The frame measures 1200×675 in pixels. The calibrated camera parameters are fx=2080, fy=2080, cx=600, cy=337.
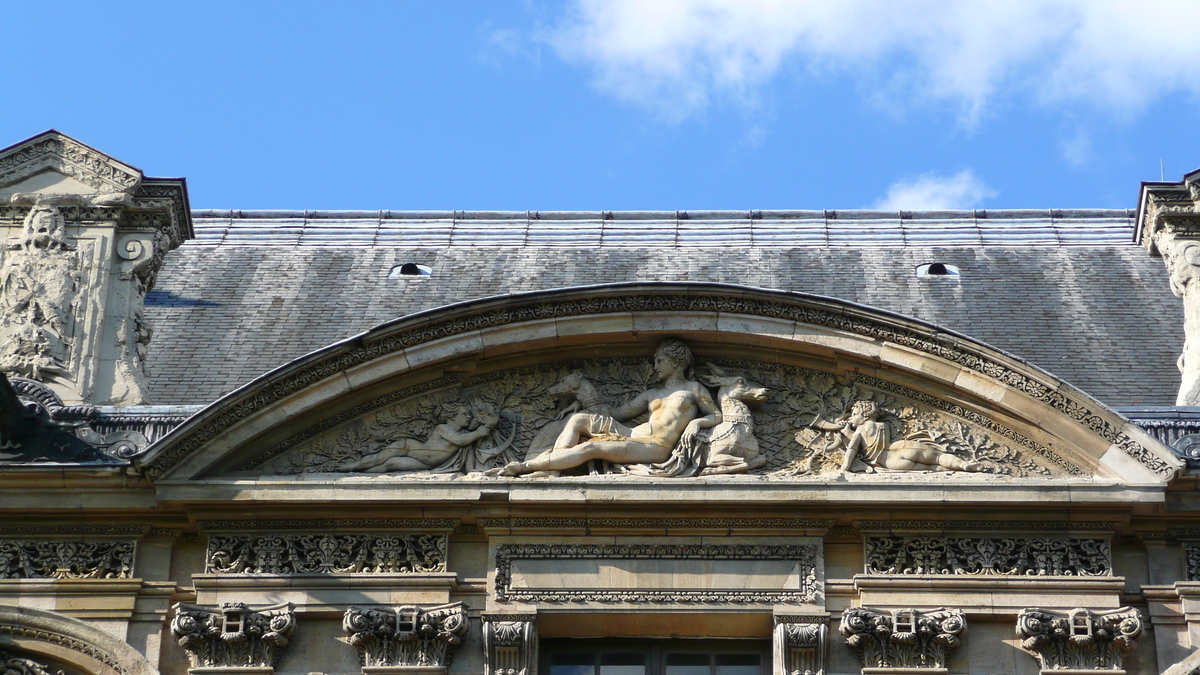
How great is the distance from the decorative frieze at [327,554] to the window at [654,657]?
106 cm

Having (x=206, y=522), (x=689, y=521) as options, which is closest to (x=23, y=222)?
(x=206, y=522)

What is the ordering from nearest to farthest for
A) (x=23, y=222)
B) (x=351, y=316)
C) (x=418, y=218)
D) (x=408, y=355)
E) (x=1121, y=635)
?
(x=1121, y=635), (x=408, y=355), (x=23, y=222), (x=351, y=316), (x=418, y=218)

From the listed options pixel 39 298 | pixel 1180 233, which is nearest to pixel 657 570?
pixel 39 298

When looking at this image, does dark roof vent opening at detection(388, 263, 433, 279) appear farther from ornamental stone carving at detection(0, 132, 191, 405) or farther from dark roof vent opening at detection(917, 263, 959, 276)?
dark roof vent opening at detection(917, 263, 959, 276)

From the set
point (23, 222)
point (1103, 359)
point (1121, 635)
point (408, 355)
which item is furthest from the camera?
point (1103, 359)

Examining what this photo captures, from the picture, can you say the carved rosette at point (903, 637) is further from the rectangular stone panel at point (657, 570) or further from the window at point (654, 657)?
the window at point (654, 657)

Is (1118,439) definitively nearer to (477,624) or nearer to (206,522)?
(477,624)

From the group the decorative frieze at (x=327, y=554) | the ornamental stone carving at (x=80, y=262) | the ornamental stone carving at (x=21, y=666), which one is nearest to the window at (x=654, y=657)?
the decorative frieze at (x=327, y=554)

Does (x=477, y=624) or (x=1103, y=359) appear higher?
(x=1103, y=359)

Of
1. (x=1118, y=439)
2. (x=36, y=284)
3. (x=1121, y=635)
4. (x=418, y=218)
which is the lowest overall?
(x=1121, y=635)

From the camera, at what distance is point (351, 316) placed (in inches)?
757

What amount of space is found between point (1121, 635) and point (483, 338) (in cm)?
499

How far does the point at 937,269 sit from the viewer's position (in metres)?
20.3

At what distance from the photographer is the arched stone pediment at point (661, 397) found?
1491cm
